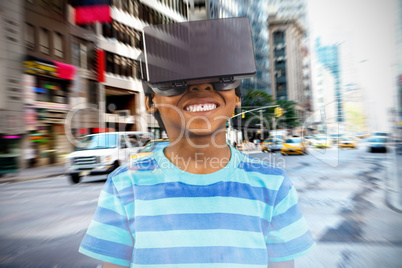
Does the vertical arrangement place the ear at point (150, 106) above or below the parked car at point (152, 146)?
above

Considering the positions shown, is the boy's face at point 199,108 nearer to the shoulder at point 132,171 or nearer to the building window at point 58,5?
the shoulder at point 132,171

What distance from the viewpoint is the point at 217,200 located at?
770 mm

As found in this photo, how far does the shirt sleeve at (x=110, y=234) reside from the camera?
0.76 m

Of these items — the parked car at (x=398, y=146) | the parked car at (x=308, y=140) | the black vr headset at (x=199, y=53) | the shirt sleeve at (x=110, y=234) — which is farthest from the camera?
the parked car at (x=398, y=146)

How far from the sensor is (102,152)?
28.4 inches

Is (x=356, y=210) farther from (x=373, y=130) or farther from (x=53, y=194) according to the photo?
(x=53, y=194)

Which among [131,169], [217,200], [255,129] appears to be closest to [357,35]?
[255,129]

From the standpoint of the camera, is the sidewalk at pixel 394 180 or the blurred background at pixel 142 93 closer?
the blurred background at pixel 142 93

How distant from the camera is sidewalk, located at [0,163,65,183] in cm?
68

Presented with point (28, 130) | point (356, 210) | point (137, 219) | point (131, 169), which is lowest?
point (356, 210)

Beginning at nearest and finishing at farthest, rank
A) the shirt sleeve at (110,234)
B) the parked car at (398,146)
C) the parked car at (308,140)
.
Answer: the shirt sleeve at (110,234) < the parked car at (308,140) < the parked car at (398,146)

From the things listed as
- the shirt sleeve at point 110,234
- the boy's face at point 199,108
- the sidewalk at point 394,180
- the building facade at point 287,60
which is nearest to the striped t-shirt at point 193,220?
the shirt sleeve at point 110,234

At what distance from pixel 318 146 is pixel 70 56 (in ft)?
2.29

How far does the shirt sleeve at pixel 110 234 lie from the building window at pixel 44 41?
1.24ft
